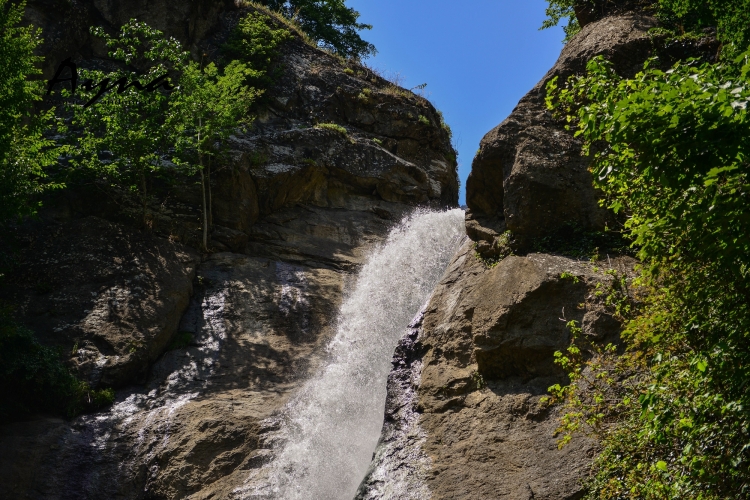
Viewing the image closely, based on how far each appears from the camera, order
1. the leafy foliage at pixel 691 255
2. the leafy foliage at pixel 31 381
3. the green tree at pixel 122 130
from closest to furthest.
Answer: the leafy foliage at pixel 691 255 < the leafy foliage at pixel 31 381 < the green tree at pixel 122 130

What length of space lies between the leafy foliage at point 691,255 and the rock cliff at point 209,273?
8.60 m

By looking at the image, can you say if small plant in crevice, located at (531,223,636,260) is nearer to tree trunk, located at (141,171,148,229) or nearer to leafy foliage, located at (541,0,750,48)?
leafy foliage, located at (541,0,750,48)

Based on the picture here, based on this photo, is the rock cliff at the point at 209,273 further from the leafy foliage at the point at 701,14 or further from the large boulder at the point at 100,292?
the leafy foliage at the point at 701,14

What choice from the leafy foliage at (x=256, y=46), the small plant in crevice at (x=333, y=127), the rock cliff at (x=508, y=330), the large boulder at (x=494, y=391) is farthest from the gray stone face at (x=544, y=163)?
the leafy foliage at (x=256, y=46)

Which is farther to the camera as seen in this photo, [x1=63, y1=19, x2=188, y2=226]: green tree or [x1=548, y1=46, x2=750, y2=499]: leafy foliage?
[x1=63, y1=19, x2=188, y2=226]: green tree

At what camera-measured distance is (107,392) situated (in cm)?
1415

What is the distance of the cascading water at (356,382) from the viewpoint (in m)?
12.3

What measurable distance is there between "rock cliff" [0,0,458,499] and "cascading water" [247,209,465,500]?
1.80ft

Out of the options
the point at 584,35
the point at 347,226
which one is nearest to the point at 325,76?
the point at 347,226

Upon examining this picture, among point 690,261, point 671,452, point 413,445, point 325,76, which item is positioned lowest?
point 413,445

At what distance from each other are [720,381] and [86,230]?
15.7 meters

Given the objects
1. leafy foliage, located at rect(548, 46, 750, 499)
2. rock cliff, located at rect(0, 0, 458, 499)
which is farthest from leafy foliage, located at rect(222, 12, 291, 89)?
leafy foliage, located at rect(548, 46, 750, 499)

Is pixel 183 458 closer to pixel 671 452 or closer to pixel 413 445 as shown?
pixel 413 445

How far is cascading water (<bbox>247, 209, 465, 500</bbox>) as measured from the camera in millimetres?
12297
